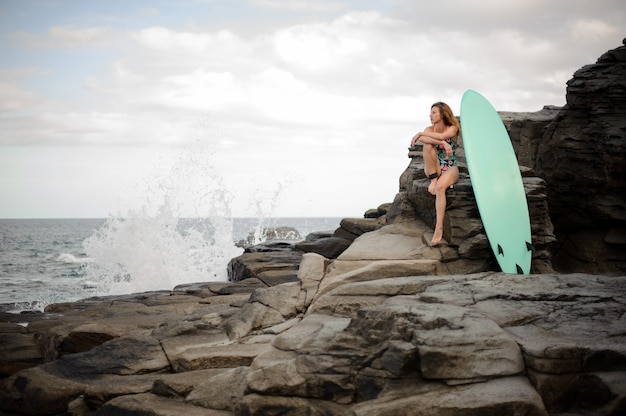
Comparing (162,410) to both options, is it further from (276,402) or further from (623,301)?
(623,301)

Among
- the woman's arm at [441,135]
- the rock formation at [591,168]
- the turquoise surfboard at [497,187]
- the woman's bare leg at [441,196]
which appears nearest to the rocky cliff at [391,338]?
the rock formation at [591,168]

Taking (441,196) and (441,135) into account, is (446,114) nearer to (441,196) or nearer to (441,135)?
(441,135)

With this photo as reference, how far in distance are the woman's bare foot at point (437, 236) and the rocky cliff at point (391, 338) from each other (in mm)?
103

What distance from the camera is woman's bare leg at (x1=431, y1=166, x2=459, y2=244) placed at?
761 centimetres

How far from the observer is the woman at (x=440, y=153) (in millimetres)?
7648

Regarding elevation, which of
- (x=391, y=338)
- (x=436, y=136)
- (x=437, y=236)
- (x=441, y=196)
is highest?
(x=436, y=136)

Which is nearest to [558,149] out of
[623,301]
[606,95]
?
[606,95]

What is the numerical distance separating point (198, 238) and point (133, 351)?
498 inches

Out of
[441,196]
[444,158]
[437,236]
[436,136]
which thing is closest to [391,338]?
[437,236]

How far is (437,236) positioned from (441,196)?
529 mm

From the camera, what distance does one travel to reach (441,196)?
7637mm

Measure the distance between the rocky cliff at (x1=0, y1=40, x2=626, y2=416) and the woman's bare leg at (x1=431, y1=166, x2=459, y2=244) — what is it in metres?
0.16

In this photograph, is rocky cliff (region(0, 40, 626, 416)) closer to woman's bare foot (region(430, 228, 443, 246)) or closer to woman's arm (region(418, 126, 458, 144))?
woman's bare foot (region(430, 228, 443, 246))

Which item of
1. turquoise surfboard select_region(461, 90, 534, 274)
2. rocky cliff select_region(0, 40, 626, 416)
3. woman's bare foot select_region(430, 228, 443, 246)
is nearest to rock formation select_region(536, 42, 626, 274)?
rocky cliff select_region(0, 40, 626, 416)
